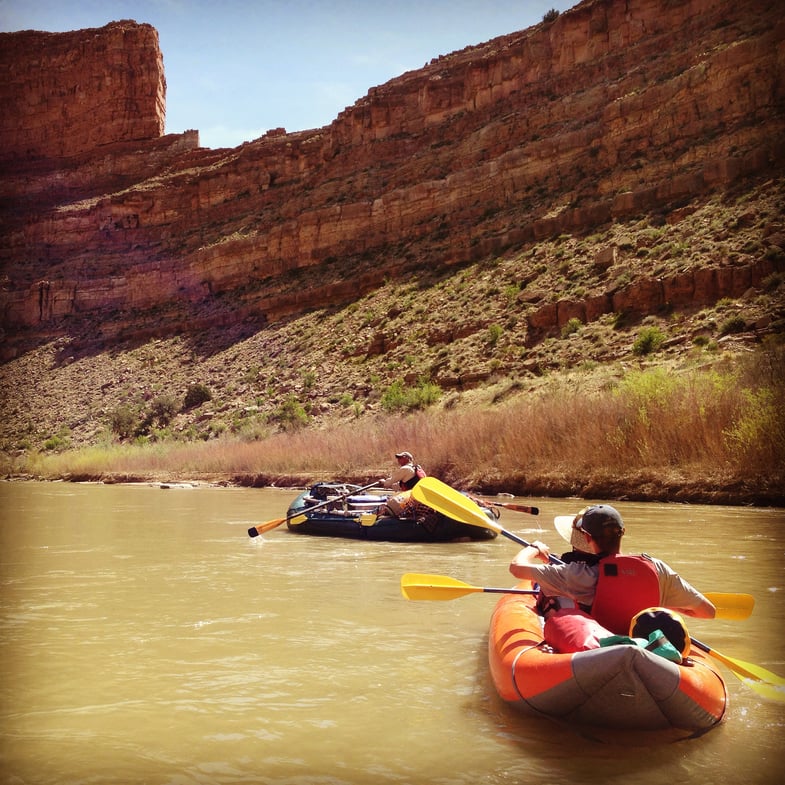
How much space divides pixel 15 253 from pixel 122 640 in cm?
5819

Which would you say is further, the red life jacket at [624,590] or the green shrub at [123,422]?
the green shrub at [123,422]

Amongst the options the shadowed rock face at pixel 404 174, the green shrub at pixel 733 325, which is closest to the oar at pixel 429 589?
the green shrub at pixel 733 325

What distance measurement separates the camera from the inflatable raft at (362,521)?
1047cm

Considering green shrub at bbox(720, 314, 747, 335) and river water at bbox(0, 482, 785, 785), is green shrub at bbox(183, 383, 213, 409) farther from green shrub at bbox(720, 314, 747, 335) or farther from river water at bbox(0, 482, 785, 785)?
river water at bbox(0, 482, 785, 785)

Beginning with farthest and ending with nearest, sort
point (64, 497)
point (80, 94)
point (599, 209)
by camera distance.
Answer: point (80, 94), point (599, 209), point (64, 497)

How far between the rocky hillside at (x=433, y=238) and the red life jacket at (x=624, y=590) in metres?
17.6

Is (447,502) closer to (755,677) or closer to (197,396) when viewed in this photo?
(755,677)

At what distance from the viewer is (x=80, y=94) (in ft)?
230

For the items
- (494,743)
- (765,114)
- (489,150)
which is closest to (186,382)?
(489,150)

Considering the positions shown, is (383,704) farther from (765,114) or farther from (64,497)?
(765,114)

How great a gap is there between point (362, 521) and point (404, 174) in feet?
112

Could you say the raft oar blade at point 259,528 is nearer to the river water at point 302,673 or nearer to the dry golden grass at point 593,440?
the river water at point 302,673

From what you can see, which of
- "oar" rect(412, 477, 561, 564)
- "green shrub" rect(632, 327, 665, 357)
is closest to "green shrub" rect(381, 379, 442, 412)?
"green shrub" rect(632, 327, 665, 357)

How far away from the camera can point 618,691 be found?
3.30 meters
